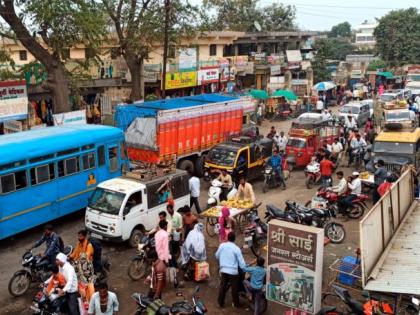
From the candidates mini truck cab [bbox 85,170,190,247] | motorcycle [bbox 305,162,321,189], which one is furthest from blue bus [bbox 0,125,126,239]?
motorcycle [bbox 305,162,321,189]

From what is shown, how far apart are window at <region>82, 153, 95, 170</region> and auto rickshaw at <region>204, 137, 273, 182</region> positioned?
449 centimetres

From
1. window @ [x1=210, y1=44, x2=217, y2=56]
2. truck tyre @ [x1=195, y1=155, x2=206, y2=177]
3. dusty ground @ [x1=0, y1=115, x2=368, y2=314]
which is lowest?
dusty ground @ [x1=0, y1=115, x2=368, y2=314]

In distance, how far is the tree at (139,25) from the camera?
23312 mm

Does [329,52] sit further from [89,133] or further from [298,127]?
[89,133]

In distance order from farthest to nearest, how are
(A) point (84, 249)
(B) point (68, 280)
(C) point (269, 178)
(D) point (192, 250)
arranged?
1. (C) point (269, 178)
2. (D) point (192, 250)
3. (A) point (84, 249)
4. (B) point (68, 280)

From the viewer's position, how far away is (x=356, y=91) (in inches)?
1682

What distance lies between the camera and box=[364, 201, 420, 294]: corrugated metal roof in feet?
25.1

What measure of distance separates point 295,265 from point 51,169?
762cm

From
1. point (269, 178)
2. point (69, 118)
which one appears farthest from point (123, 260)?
point (69, 118)

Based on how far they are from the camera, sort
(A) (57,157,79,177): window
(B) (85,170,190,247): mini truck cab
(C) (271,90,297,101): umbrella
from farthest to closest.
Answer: (C) (271,90,297,101): umbrella, (A) (57,157,79,177): window, (B) (85,170,190,247): mini truck cab

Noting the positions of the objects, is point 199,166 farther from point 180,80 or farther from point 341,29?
point 341,29

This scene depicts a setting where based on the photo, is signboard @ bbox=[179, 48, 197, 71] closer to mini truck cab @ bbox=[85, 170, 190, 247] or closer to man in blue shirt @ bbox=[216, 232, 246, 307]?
mini truck cab @ bbox=[85, 170, 190, 247]

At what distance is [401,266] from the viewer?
8.44 meters

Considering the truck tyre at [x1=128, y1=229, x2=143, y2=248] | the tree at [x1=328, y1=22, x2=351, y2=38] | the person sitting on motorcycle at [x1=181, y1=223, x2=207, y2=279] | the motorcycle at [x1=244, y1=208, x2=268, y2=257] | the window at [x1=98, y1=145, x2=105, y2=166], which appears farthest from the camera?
the tree at [x1=328, y1=22, x2=351, y2=38]
